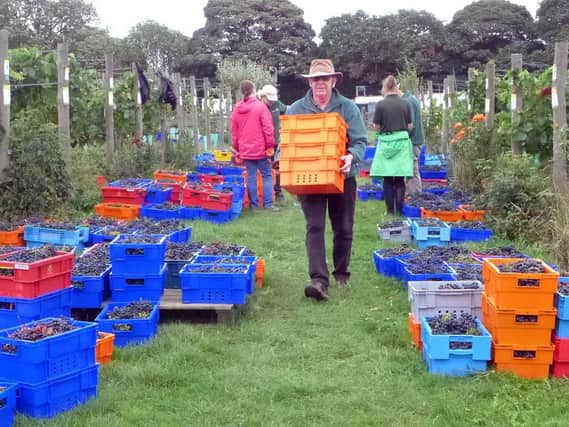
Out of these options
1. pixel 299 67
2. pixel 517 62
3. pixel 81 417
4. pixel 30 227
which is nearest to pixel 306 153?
pixel 81 417

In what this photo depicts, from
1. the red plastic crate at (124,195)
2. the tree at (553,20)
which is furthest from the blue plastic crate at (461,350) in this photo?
the tree at (553,20)

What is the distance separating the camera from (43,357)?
438 centimetres

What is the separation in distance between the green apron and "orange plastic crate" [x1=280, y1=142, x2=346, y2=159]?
4928 mm

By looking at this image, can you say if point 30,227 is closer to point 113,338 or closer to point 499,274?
point 113,338

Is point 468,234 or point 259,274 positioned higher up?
point 468,234

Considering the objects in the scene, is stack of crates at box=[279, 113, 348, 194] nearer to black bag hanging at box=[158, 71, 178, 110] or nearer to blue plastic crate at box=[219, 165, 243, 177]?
blue plastic crate at box=[219, 165, 243, 177]

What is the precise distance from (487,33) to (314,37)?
13.5 metres

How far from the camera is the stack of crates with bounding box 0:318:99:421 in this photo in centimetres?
436

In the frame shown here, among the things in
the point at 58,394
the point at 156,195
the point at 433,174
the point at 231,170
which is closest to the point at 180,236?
the point at 156,195

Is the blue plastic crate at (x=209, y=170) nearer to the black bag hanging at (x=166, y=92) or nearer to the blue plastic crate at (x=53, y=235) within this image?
the black bag hanging at (x=166, y=92)

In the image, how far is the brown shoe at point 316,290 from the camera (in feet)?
23.0

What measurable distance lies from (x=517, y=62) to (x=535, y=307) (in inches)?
282

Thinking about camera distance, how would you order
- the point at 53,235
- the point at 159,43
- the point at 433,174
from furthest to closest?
the point at 159,43, the point at 433,174, the point at 53,235

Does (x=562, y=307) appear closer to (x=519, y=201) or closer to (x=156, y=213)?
(x=519, y=201)
